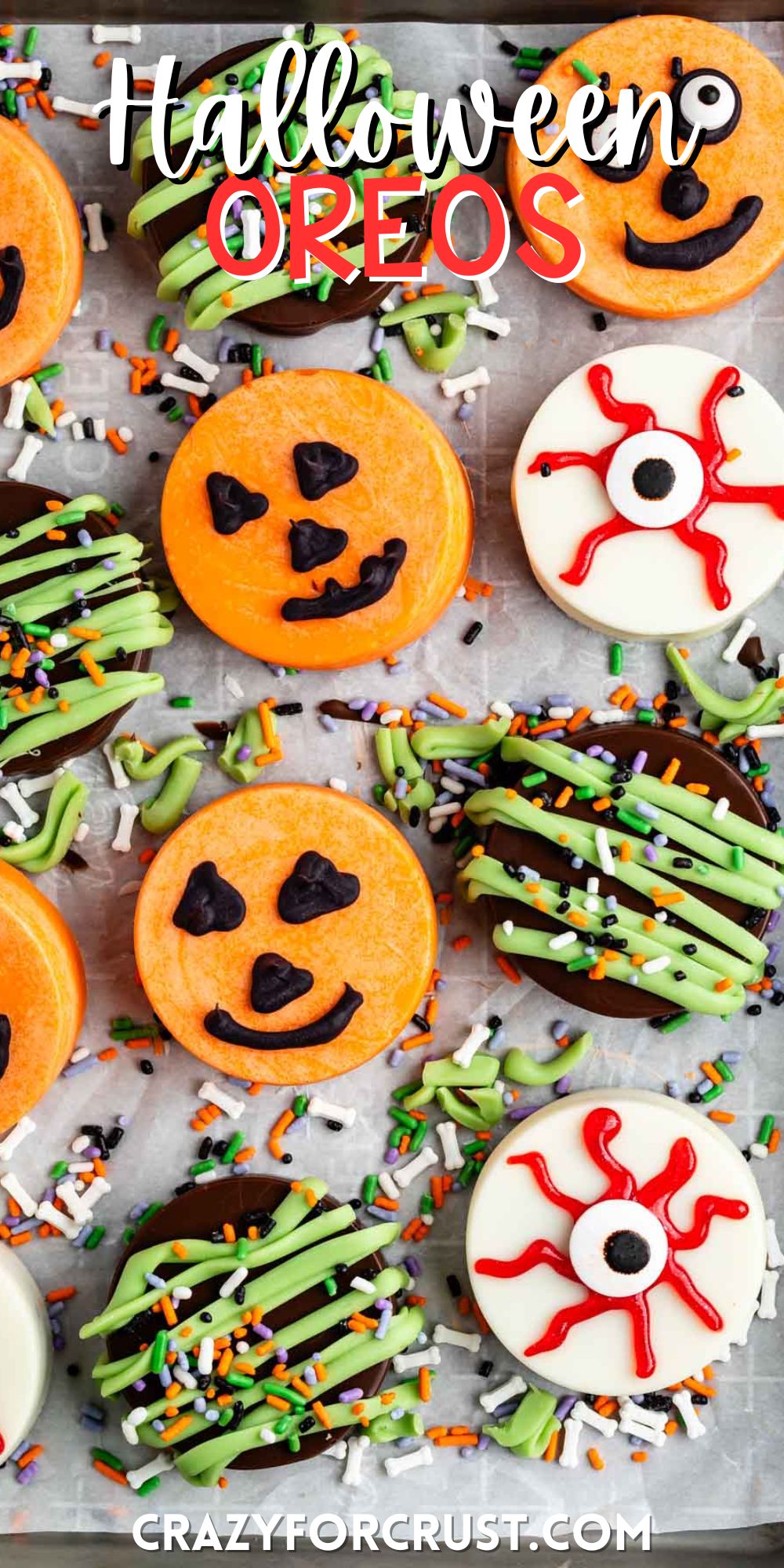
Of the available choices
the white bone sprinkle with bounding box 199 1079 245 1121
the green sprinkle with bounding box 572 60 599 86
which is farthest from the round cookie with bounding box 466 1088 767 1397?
the green sprinkle with bounding box 572 60 599 86

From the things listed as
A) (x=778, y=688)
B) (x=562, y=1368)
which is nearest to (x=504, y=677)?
(x=778, y=688)

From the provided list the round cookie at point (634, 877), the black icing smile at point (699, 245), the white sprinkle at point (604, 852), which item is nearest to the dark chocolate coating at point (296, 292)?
the black icing smile at point (699, 245)

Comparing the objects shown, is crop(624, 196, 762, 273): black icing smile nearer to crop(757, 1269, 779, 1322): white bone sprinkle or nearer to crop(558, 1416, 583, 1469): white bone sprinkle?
crop(757, 1269, 779, 1322): white bone sprinkle

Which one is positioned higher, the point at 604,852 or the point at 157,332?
the point at 157,332

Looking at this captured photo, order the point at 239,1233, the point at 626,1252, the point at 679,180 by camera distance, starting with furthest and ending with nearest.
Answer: the point at 239,1233 < the point at 679,180 < the point at 626,1252

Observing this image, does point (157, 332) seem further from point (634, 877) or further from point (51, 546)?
point (634, 877)

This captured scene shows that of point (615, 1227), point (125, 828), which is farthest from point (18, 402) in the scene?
point (615, 1227)

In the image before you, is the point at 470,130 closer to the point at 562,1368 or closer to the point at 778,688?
the point at 778,688
